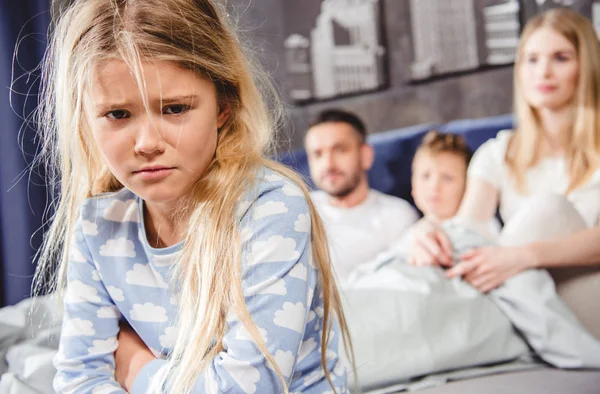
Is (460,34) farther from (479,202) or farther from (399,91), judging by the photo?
(479,202)

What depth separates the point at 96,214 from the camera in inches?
34.3

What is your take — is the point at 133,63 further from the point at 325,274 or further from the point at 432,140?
the point at 432,140

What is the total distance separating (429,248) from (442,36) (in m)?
0.67

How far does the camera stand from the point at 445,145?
5.70 ft

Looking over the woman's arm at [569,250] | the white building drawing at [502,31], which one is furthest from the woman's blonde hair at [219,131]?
the white building drawing at [502,31]

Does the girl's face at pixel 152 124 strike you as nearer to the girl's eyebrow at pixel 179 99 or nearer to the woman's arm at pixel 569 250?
the girl's eyebrow at pixel 179 99

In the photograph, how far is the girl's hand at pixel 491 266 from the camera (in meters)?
1.26

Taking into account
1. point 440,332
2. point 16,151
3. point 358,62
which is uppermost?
point 358,62

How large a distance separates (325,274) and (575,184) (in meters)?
0.93

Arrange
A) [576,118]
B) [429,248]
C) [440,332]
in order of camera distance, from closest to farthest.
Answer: [440,332] < [429,248] < [576,118]

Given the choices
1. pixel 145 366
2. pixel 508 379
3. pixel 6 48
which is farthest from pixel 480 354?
pixel 6 48

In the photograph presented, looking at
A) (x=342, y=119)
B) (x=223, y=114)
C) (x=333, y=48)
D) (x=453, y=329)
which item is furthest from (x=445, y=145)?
(x=223, y=114)

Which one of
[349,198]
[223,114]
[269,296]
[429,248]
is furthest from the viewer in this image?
[349,198]

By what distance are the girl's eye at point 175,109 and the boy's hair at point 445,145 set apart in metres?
1.09
